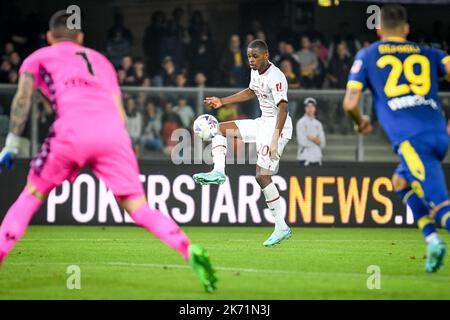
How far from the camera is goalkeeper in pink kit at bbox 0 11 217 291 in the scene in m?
9.57

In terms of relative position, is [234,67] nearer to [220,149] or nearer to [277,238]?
[220,149]

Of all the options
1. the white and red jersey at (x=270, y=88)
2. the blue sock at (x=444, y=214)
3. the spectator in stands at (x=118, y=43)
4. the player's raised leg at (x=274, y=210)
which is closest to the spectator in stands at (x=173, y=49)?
the spectator in stands at (x=118, y=43)

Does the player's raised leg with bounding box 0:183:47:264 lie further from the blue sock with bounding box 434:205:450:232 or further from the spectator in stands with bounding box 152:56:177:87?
the spectator in stands with bounding box 152:56:177:87

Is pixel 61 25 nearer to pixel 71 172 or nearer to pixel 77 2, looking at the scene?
pixel 71 172

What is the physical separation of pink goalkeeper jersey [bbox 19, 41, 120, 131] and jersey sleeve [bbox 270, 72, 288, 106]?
16.2ft

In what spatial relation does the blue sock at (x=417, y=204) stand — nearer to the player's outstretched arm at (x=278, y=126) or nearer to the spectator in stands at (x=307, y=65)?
the player's outstretched arm at (x=278, y=126)

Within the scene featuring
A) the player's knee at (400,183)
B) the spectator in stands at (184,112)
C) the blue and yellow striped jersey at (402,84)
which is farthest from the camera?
the spectator in stands at (184,112)

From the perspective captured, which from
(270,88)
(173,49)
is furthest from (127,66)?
(270,88)

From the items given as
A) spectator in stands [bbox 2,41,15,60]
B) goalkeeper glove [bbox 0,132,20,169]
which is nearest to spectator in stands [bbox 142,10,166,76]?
spectator in stands [bbox 2,41,15,60]

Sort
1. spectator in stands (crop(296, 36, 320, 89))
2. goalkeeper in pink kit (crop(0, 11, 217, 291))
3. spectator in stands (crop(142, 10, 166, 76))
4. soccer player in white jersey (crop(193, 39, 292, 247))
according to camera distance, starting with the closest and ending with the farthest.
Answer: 1. goalkeeper in pink kit (crop(0, 11, 217, 291))
2. soccer player in white jersey (crop(193, 39, 292, 247))
3. spectator in stands (crop(296, 36, 320, 89))
4. spectator in stands (crop(142, 10, 166, 76))

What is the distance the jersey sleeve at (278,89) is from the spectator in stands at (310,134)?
549 centimetres

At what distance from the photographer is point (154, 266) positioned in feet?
39.9

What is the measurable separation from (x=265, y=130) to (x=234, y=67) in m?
7.54

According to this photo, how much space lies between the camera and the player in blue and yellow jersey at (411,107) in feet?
33.2
